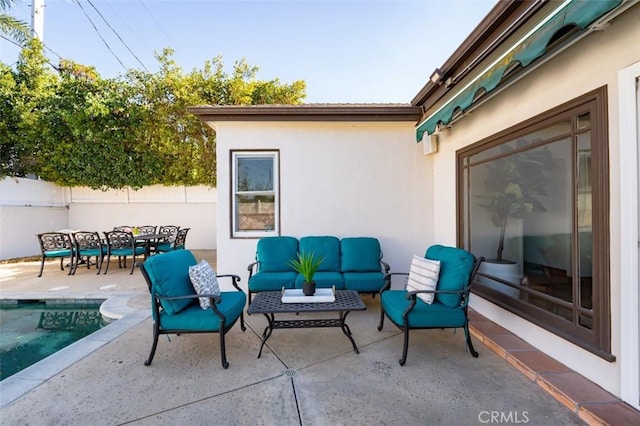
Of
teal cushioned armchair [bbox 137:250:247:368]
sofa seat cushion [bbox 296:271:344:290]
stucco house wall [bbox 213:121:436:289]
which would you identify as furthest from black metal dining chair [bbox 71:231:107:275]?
sofa seat cushion [bbox 296:271:344:290]

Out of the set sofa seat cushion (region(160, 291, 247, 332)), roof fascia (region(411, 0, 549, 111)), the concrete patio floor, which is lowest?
the concrete patio floor

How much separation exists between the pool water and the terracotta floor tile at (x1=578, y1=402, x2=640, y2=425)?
5.21m

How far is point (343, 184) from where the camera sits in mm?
5602

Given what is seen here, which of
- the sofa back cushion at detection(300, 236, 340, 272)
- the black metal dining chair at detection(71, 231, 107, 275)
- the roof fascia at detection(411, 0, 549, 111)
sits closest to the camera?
the roof fascia at detection(411, 0, 549, 111)

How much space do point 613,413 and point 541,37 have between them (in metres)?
2.91

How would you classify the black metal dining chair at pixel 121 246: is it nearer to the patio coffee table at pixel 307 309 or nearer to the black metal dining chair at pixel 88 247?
the black metal dining chair at pixel 88 247

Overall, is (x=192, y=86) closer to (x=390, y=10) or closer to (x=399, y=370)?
(x=390, y=10)

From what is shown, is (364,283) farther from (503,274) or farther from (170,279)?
(170,279)

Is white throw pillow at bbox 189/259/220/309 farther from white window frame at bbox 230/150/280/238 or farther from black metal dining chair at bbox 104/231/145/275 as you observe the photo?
black metal dining chair at bbox 104/231/145/275

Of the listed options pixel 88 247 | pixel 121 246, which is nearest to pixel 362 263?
pixel 121 246

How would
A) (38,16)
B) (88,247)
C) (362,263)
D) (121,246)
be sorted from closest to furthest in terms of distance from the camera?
(362,263)
(88,247)
(121,246)
(38,16)

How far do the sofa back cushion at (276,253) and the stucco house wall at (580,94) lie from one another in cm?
314

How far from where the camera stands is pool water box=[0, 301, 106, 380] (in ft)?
11.0

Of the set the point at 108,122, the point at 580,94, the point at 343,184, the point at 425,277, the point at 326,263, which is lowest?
the point at 326,263
